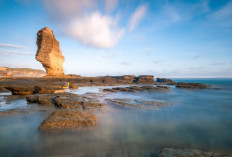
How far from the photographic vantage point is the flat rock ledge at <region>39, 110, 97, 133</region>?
204 inches

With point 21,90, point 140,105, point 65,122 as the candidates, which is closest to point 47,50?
point 21,90

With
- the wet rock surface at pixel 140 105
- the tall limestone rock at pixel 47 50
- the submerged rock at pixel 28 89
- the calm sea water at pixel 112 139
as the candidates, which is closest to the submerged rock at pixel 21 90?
the submerged rock at pixel 28 89

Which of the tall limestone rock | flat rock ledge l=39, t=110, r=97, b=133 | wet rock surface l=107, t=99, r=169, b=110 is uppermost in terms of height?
the tall limestone rock

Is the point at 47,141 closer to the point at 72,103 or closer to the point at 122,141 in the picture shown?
the point at 122,141

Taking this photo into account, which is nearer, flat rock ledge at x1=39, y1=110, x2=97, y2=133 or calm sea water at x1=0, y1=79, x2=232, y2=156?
calm sea water at x1=0, y1=79, x2=232, y2=156

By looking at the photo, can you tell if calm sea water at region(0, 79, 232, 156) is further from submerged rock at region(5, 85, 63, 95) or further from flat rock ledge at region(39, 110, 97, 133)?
submerged rock at region(5, 85, 63, 95)

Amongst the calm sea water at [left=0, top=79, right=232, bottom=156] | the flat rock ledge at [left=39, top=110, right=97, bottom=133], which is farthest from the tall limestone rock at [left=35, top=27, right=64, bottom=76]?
the flat rock ledge at [left=39, top=110, right=97, bottom=133]

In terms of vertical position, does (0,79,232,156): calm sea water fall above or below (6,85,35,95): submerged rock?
below

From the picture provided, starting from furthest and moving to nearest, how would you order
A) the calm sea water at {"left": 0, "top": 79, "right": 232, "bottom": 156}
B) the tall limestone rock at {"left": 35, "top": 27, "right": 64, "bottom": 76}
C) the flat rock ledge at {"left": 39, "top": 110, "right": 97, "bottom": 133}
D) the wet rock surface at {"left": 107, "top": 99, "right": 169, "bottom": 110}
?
1. the tall limestone rock at {"left": 35, "top": 27, "right": 64, "bottom": 76}
2. the wet rock surface at {"left": 107, "top": 99, "right": 169, "bottom": 110}
3. the flat rock ledge at {"left": 39, "top": 110, "right": 97, "bottom": 133}
4. the calm sea water at {"left": 0, "top": 79, "right": 232, "bottom": 156}

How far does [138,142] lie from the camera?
4.64 m

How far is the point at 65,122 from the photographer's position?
5.48 m

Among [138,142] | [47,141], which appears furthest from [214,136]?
[47,141]

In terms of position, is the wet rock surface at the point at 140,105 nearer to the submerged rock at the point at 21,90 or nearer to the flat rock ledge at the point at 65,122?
the flat rock ledge at the point at 65,122

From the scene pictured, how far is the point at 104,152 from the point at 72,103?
6.21 metres
